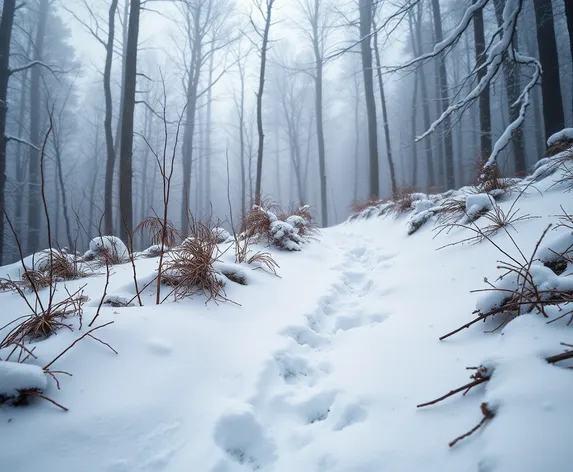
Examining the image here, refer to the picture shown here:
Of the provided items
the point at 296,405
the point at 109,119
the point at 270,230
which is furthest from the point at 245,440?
the point at 109,119

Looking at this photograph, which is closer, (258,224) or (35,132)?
(258,224)

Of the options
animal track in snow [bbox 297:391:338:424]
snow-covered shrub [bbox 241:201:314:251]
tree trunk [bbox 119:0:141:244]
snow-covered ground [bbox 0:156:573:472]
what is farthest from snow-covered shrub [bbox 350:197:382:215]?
animal track in snow [bbox 297:391:338:424]

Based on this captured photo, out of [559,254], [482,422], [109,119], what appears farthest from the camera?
[109,119]

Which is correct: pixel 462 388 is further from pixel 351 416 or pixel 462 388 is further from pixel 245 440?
pixel 245 440

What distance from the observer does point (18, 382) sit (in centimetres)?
87

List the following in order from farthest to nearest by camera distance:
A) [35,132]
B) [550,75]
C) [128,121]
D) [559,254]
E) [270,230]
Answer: [35,132], [128,121], [550,75], [270,230], [559,254]

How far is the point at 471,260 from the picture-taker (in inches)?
78.6

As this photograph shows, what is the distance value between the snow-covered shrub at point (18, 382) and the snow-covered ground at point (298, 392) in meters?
0.04

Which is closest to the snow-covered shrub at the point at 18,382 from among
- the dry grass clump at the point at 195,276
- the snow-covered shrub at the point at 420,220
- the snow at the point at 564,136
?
the dry grass clump at the point at 195,276

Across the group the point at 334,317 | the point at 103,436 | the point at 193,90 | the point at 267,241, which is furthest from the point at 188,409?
the point at 193,90

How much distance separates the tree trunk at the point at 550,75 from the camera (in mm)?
4590

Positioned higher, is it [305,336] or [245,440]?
[305,336]

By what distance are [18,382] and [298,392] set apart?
106 cm

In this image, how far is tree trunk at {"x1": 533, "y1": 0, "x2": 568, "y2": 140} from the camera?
4.59 m
